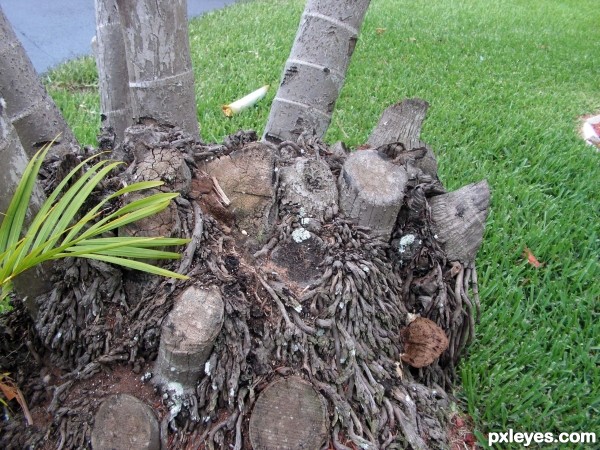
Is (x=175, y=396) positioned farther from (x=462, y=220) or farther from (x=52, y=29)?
(x=52, y=29)

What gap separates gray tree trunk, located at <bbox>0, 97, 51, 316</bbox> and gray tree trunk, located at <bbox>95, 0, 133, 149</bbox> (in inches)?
30.7

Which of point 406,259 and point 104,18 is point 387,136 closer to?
point 406,259

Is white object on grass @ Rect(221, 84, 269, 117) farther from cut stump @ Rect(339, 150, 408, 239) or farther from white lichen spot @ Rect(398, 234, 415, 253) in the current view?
white lichen spot @ Rect(398, 234, 415, 253)

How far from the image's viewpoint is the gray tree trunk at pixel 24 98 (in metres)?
1.79

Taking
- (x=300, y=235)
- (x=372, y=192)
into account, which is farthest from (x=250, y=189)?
(x=372, y=192)

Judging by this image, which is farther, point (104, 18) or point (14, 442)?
point (104, 18)

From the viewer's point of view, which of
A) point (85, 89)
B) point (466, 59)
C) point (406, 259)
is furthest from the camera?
point (466, 59)

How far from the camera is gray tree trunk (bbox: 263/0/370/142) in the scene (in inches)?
89.4

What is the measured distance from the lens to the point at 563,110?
5.23 meters

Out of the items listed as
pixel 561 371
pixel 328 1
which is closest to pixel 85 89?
pixel 328 1

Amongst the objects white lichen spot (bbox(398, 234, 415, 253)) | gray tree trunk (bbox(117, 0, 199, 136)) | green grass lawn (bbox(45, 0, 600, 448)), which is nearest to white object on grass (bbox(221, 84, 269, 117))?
green grass lawn (bbox(45, 0, 600, 448))

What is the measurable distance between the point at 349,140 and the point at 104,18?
A: 208 cm

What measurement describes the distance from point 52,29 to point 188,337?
6.04 meters

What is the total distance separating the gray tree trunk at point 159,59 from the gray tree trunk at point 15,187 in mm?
582
